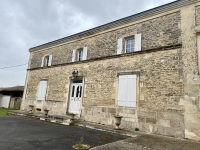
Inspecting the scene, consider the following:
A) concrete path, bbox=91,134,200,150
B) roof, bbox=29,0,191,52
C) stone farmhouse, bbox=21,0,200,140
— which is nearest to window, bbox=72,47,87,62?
stone farmhouse, bbox=21,0,200,140

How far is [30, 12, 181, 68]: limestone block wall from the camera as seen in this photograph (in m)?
6.73

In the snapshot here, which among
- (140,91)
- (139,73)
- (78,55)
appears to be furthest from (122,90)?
(78,55)

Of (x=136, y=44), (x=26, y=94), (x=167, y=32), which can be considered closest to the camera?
(x=167, y=32)

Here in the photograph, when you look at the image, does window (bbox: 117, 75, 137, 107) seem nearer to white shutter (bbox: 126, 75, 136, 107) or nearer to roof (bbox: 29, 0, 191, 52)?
white shutter (bbox: 126, 75, 136, 107)

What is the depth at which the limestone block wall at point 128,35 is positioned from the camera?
6730 mm

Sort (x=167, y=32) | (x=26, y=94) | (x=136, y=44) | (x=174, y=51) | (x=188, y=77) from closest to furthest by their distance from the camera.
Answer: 1. (x=188, y=77)
2. (x=174, y=51)
3. (x=167, y=32)
4. (x=136, y=44)
5. (x=26, y=94)

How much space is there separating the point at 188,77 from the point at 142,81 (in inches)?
74.8

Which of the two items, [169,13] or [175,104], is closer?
[175,104]

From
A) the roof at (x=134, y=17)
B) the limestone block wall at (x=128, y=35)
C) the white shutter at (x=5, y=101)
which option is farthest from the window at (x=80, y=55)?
the white shutter at (x=5, y=101)

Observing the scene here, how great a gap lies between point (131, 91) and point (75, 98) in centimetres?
397

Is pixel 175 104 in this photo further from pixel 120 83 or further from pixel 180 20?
pixel 180 20

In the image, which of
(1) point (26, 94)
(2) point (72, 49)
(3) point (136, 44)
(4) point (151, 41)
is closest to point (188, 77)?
(4) point (151, 41)

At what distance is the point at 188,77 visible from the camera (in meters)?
5.88

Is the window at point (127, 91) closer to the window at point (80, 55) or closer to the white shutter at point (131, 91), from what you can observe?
the white shutter at point (131, 91)
